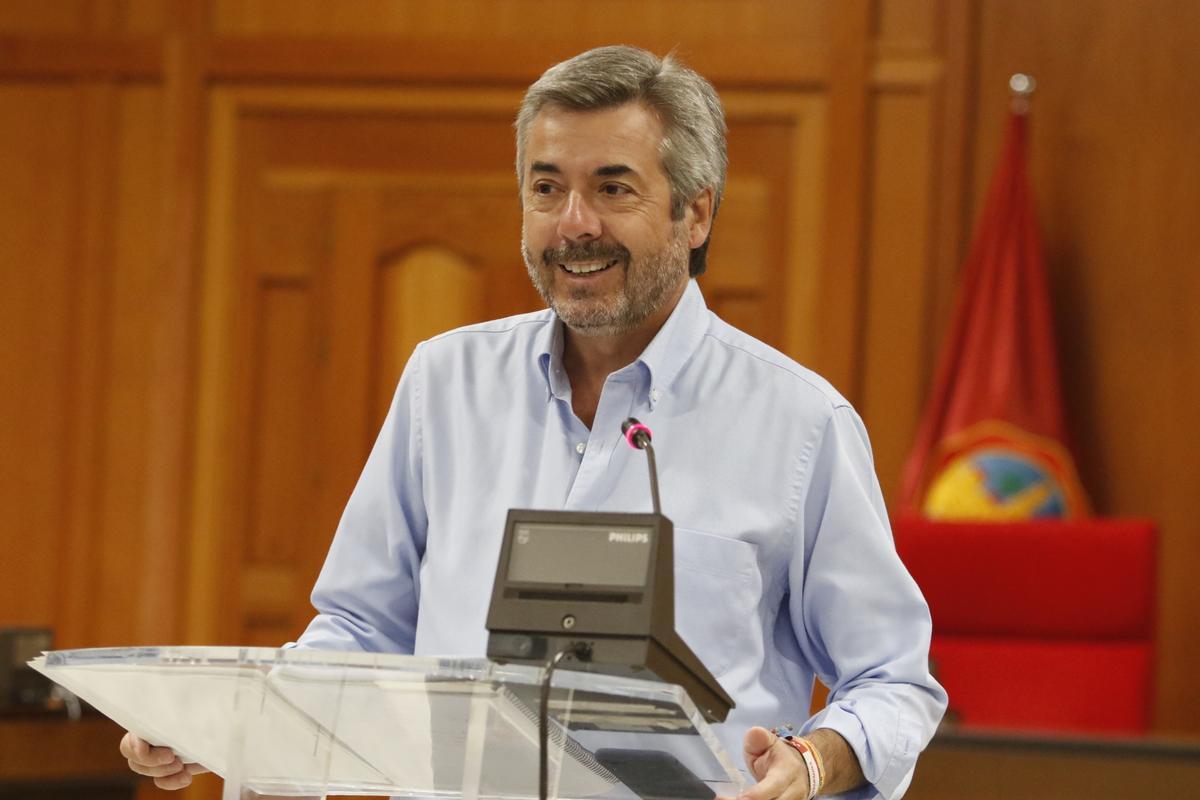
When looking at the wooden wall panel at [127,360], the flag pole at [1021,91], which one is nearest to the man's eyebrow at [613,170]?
the flag pole at [1021,91]

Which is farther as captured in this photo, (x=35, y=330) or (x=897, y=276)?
(x=35, y=330)

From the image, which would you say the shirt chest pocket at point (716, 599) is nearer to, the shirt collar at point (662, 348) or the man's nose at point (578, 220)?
the shirt collar at point (662, 348)

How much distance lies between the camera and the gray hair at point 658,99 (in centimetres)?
195

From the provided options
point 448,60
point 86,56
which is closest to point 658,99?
point 448,60

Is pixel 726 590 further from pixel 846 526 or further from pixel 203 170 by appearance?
pixel 203 170

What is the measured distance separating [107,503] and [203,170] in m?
1.07

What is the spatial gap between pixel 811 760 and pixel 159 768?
2.14ft

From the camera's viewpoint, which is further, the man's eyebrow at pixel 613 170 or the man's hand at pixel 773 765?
the man's eyebrow at pixel 613 170

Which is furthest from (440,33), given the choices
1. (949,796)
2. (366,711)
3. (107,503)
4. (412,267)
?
(366,711)

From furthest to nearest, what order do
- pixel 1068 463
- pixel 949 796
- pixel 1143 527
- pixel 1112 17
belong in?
pixel 1112 17 → pixel 1068 463 → pixel 1143 527 → pixel 949 796

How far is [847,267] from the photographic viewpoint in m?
4.76

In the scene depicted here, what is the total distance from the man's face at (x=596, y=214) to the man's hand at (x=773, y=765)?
60 centimetres

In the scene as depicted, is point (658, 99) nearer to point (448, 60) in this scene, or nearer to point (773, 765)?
point (773, 765)

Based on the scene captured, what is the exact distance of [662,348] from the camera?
199 cm
